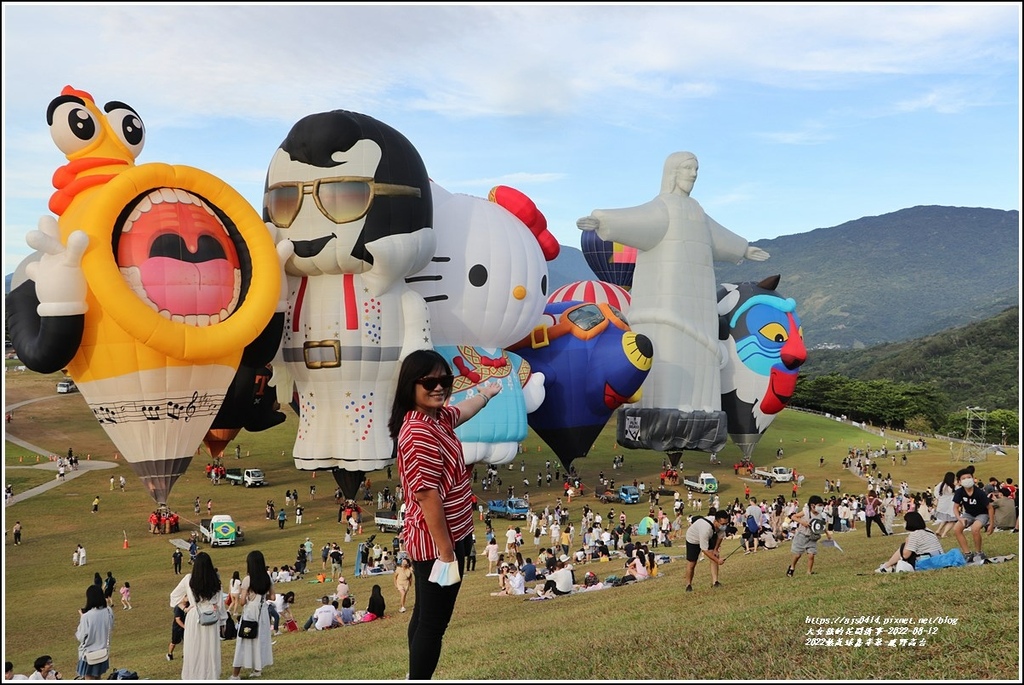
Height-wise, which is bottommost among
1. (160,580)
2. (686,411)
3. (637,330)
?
(160,580)

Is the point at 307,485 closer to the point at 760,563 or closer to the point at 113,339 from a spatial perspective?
the point at 113,339

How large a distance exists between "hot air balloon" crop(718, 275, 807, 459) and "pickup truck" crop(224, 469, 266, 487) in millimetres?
13684

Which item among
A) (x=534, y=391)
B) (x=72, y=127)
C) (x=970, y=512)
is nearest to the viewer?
(x=970, y=512)

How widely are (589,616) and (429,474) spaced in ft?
18.7

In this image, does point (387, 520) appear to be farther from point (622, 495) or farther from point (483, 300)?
point (622, 495)

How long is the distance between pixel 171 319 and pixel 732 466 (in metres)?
24.2

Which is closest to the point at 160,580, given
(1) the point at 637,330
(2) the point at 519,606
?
(2) the point at 519,606

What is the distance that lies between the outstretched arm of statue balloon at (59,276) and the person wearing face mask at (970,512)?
13.5m

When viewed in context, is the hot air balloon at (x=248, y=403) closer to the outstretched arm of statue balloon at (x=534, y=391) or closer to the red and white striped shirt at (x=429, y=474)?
the outstretched arm of statue balloon at (x=534, y=391)

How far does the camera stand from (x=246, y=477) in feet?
92.5

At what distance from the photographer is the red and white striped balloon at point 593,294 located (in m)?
32.0

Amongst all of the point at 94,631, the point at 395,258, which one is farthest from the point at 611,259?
the point at 94,631

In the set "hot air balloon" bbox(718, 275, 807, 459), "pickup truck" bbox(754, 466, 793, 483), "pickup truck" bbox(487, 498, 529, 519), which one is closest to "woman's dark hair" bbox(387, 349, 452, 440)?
"pickup truck" bbox(487, 498, 529, 519)

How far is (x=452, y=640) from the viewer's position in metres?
9.34
